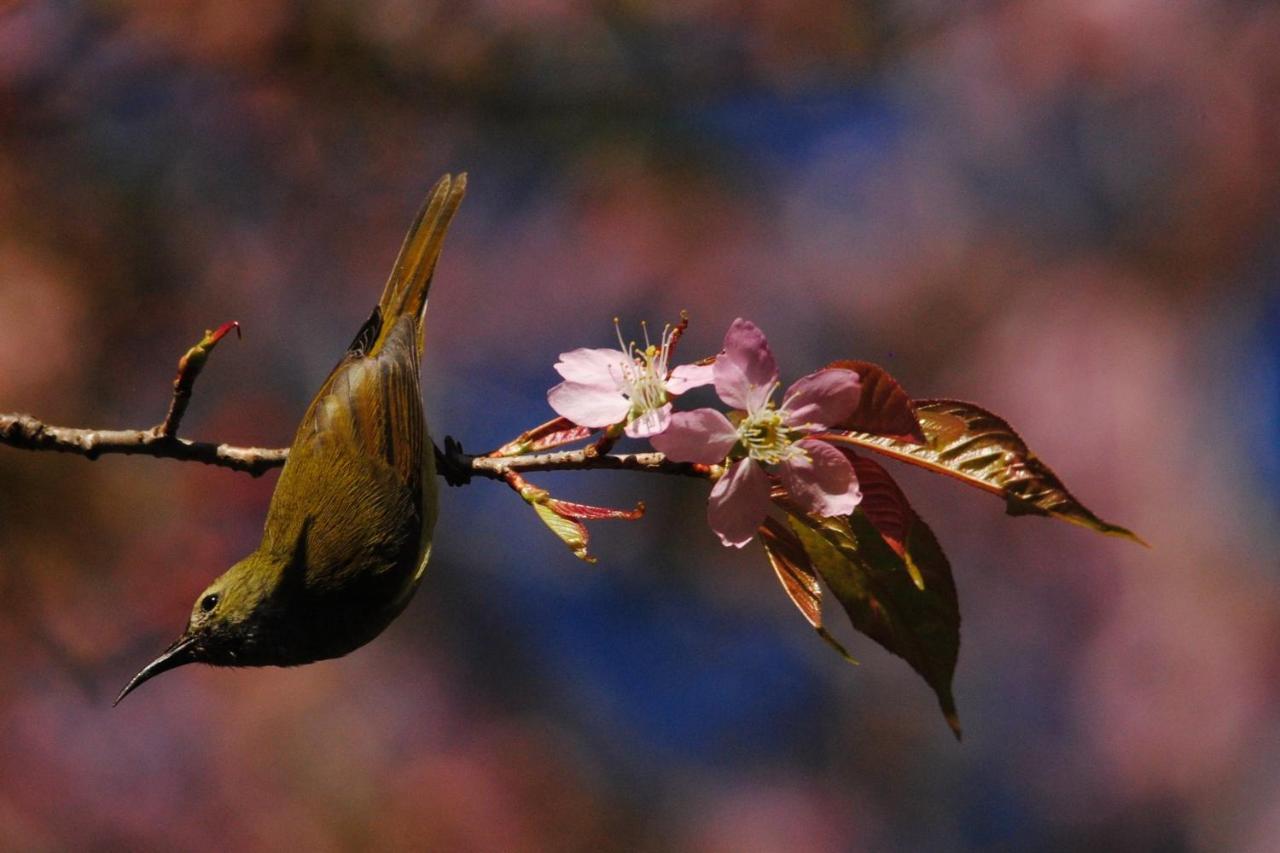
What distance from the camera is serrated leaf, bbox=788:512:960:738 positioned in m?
0.58

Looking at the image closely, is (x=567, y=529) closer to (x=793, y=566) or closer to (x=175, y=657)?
(x=793, y=566)

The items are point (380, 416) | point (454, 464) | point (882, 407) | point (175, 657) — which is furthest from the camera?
point (380, 416)

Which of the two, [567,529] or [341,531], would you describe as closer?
[567,529]

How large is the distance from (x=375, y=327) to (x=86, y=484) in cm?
178

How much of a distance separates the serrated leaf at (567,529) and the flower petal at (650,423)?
7 cm

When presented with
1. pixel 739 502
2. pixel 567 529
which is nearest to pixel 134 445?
pixel 567 529

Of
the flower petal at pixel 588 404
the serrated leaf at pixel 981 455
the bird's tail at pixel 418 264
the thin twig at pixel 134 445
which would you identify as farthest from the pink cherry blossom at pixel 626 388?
the bird's tail at pixel 418 264

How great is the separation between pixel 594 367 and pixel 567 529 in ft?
0.36

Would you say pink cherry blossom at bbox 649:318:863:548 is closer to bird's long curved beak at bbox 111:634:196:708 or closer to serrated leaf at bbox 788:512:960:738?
serrated leaf at bbox 788:512:960:738

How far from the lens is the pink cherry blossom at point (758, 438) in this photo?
1.94 feet

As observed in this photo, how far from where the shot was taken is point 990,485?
58cm

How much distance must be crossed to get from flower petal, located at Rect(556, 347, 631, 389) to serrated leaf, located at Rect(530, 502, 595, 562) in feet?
0.28

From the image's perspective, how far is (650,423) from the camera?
2.06 feet

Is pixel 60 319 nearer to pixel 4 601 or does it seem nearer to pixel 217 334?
pixel 4 601
